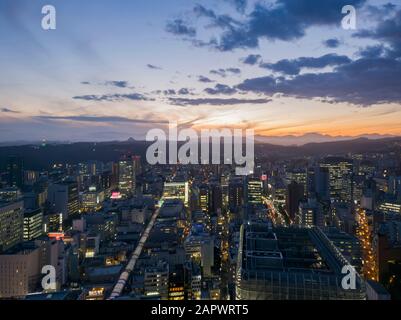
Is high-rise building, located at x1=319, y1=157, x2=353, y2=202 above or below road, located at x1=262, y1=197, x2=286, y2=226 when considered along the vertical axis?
above

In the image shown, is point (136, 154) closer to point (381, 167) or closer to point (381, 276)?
point (381, 167)

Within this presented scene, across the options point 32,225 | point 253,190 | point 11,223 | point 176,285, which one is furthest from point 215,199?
point 176,285

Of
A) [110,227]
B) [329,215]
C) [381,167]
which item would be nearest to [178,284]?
[110,227]

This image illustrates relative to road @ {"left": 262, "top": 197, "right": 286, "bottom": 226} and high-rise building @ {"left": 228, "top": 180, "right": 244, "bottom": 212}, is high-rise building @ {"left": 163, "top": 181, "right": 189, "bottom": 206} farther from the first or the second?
road @ {"left": 262, "top": 197, "right": 286, "bottom": 226}

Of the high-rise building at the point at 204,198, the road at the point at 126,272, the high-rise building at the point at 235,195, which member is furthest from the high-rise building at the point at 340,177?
the road at the point at 126,272

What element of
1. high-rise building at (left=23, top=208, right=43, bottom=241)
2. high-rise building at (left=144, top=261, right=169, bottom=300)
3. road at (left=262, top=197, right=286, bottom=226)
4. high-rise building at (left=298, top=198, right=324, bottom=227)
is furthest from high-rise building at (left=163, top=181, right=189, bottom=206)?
high-rise building at (left=144, top=261, right=169, bottom=300)

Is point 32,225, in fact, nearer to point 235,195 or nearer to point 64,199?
point 64,199

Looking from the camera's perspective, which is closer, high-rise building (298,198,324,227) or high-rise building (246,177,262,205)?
high-rise building (298,198,324,227)

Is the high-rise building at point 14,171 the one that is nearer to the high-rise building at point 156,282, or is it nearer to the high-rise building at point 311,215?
the high-rise building at point 156,282
